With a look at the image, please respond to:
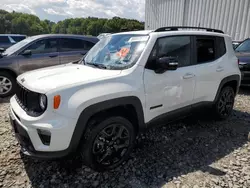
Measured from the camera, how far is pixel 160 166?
2.79 m

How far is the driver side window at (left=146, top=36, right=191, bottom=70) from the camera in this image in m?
2.86

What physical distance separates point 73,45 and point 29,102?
14.7ft

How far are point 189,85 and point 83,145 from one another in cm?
184

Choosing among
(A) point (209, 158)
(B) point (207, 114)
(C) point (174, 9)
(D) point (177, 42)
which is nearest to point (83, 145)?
(A) point (209, 158)

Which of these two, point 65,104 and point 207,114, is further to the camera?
point 207,114

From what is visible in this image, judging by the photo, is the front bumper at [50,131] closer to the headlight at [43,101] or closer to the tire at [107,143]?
the headlight at [43,101]

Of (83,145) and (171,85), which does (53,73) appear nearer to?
(83,145)


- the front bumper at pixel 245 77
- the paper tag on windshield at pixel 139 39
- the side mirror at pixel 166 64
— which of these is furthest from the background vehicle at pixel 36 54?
the front bumper at pixel 245 77

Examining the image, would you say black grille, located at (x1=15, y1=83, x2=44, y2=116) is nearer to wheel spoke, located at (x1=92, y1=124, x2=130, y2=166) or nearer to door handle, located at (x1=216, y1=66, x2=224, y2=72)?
wheel spoke, located at (x1=92, y1=124, x2=130, y2=166)

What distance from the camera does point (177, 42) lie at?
10.7 feet

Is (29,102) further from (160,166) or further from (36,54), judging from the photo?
(36,54)

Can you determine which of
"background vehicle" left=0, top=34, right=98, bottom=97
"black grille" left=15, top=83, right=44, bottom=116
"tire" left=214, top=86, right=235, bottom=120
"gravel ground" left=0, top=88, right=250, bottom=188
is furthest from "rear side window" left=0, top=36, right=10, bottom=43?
"tire" left=214, top=86, right=235, bottom=120

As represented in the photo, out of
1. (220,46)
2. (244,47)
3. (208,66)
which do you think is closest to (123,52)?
(208,66)

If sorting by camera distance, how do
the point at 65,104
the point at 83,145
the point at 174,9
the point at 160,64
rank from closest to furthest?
the point at 65,104 → the point at 83,145 → the point at 160,64 → the point at 174,9
